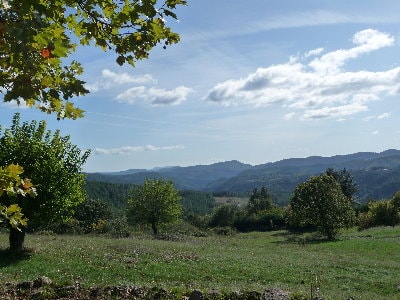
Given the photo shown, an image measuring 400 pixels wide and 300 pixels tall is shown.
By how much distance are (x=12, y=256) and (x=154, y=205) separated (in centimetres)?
4434

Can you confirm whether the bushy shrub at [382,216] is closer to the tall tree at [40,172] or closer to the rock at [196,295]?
the tall tree at [40,172]

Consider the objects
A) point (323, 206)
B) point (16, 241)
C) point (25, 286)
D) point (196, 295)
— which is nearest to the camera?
point (196, 295)

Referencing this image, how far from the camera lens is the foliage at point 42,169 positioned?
28500 millimetres

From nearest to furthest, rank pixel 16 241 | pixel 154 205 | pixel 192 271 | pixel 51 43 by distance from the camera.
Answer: pixel 51 43 < pixel 192 271 < pixel 16 241 < pixel 154 205

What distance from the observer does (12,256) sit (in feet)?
90.3

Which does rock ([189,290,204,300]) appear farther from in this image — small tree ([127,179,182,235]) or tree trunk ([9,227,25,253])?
small tree ([127,179,182,235])

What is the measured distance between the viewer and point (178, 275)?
895 inches

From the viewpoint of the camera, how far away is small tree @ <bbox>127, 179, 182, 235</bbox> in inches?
2808

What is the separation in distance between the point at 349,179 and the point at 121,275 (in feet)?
412

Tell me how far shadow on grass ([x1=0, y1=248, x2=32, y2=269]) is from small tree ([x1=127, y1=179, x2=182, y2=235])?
139 ft

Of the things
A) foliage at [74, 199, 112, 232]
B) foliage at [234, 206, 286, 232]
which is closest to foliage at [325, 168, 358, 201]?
foliage at [234, 206, 286, 232]

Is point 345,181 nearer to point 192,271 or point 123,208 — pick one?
point 123,208

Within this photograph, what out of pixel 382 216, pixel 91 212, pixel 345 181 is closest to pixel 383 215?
pixel 382 216

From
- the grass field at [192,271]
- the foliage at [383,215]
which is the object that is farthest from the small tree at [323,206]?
the grass field at [192,271]
